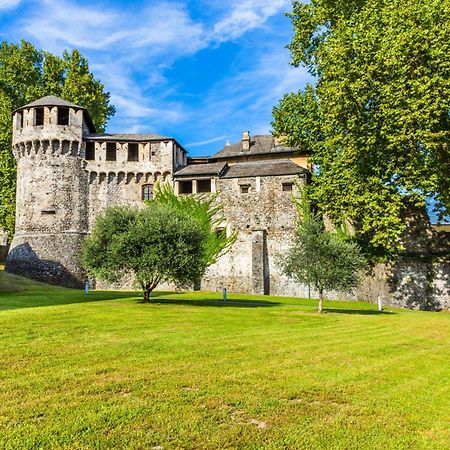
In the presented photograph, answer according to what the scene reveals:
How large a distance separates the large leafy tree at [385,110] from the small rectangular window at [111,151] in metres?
19.6

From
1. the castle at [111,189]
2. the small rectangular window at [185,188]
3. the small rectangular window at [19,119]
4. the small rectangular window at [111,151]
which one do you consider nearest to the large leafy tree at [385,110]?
the castle at [111,189]

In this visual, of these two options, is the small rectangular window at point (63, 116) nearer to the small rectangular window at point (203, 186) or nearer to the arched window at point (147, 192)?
the arched window at point (147, 192)

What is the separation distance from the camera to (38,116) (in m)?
39.3

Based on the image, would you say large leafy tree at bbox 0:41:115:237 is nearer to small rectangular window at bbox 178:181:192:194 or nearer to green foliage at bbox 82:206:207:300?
small rectangular window at bbox 178:181:192:194

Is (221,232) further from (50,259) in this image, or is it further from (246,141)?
(50,259)

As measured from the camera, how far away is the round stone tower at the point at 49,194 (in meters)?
38.0

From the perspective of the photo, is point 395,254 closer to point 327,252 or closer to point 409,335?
point 327,252

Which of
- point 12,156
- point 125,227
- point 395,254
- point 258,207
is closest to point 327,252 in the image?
point 125,227

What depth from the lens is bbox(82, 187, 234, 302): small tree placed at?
2250cm

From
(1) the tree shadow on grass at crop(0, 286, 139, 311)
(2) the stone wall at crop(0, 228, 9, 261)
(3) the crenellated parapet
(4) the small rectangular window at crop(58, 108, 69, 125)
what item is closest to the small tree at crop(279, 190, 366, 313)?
(1) the tree shadow on grass at crop(0, 286, 139, 311)

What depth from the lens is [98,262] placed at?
2338 cm

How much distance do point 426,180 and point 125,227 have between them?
18.1 m

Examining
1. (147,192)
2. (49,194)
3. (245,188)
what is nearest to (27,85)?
(49,194)

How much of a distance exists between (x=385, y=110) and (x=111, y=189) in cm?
2505
